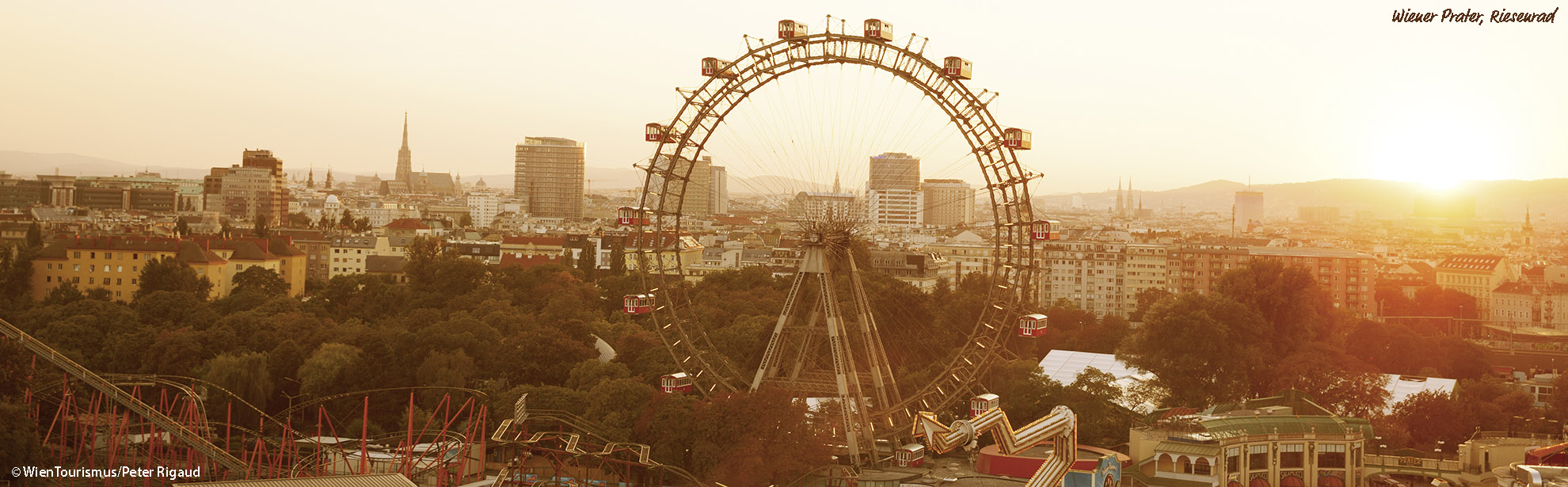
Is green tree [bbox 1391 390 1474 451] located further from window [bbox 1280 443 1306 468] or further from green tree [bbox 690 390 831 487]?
green tree [bbox 690 390 831 487]

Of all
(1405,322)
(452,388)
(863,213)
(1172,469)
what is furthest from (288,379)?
(1405,322)

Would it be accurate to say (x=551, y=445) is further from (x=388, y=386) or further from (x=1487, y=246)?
(x=1487, y=246)

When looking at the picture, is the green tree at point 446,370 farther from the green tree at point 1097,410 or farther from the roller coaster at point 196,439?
the green tree at point 1097,410

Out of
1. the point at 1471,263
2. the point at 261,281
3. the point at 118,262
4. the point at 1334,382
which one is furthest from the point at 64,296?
the point at 1471,263

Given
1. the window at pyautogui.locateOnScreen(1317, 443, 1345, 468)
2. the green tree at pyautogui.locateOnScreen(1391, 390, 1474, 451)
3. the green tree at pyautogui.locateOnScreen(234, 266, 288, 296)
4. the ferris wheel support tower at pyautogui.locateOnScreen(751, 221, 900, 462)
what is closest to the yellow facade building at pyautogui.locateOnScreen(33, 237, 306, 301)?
the green tree at pyautogui.locateOnScreen(234, 266, 288, 296)

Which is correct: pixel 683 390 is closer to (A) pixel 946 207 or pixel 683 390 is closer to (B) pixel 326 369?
(B) pixel 326 369

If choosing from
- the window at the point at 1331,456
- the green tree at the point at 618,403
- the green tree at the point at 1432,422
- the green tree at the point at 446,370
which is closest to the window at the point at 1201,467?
the window at the point at 1331,456
